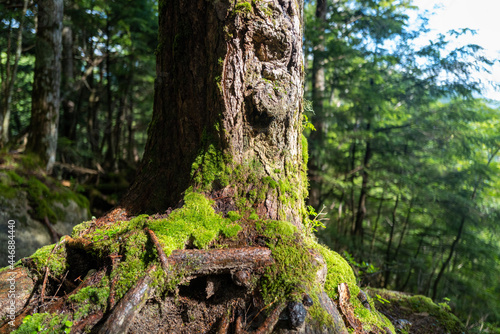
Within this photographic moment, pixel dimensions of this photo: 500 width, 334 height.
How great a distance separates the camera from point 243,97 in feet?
9.23

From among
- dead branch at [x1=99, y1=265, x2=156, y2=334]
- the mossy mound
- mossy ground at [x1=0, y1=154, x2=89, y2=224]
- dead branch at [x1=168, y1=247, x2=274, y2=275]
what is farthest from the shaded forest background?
dead branch at [x1=99, y1=265, x2=156, y2=334]

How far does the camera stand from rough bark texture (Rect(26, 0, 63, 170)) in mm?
6953

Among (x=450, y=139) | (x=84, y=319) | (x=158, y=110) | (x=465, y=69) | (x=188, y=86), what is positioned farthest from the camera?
(x=450, y=139)

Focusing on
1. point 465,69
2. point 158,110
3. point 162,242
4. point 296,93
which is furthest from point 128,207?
point 465,69

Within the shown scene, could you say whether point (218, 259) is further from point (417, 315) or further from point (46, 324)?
point (417, 315)

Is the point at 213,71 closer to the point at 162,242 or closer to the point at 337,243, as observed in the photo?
the point at 162,242

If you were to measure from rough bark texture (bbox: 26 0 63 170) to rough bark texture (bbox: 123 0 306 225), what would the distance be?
5546 mm

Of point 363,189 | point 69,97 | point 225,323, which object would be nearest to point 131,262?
point 225,323

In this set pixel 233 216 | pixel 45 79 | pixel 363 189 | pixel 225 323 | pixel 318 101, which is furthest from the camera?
pixel 363 189

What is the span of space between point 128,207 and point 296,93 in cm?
227

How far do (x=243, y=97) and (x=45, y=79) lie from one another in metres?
6.53

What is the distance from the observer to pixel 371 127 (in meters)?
9.81

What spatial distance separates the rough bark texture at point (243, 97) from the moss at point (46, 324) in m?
1.40

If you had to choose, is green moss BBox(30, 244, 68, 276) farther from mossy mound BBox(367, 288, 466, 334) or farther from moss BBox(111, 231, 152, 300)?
mossy mound BBox(367, 288, 466, 334)
